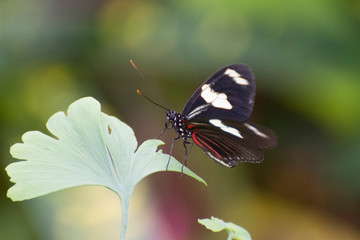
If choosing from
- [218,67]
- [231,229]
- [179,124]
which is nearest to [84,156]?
[231,229]

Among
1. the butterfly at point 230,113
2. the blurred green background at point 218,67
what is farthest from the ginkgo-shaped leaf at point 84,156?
the blurred green background at point 218,67

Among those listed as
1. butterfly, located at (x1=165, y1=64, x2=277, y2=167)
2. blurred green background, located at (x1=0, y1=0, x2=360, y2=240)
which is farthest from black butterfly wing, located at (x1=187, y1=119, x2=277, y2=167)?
blurred green background, located at (x1=0, y1=0, x2=360, y2=240)

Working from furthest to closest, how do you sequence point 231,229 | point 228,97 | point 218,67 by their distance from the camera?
point 218,67
point 228,97
point 231,229

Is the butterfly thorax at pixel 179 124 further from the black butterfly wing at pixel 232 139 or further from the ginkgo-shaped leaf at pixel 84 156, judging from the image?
the ginkgo-shaped leaf at pixel 84 156

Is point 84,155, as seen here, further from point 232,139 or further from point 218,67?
point 218,67

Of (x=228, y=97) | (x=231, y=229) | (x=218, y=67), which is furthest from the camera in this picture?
(x=218, y=67)

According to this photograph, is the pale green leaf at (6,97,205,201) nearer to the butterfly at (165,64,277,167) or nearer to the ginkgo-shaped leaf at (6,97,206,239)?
the ginkgo-shaped leaf at (6,97,206,239)

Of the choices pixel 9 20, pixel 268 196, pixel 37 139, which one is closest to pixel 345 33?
pixel 268 196
